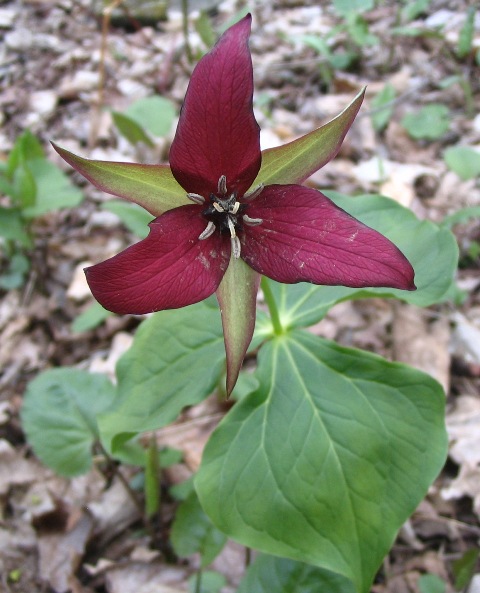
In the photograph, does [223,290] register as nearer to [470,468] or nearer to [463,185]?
[470,468]

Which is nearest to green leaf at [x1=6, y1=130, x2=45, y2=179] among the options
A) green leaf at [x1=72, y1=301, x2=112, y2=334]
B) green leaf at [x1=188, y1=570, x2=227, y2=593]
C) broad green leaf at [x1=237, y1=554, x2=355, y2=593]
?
green leaf at [x1=72, y1=301, x2=112, y2=334]

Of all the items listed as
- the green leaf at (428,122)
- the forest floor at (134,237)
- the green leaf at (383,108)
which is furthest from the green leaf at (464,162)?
the green leaf at (383,108)

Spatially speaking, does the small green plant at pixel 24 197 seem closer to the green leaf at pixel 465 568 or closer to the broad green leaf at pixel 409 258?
the broad green leaf at pixel 409 258

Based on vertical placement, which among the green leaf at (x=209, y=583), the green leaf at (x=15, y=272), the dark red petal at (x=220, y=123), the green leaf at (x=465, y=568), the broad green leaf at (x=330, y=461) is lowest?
the green leaf at (x=209, y=583)

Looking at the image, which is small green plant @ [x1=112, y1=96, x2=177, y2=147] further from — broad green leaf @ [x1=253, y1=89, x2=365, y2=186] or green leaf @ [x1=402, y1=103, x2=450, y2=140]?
broad green leaf @ [x1=253, y1=89, x2=365, y2=186]

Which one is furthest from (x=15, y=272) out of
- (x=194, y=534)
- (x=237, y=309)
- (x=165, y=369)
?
(x=237, y=309)

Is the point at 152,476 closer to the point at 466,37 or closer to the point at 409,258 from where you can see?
the point at 409,258
